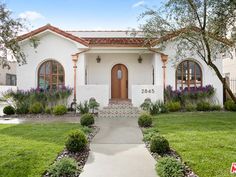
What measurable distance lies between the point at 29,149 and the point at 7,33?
12.1 ft

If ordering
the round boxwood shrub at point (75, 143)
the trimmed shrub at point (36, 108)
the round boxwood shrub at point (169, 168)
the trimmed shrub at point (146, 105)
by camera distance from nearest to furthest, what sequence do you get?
the round boxwood shrub at point (169, 168), the round boxwood shrub at point (75, 143), the trimmed shrub at point (146, 105), the trimmed shrub at point (36, 108)

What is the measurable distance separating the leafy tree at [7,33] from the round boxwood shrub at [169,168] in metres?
5.67

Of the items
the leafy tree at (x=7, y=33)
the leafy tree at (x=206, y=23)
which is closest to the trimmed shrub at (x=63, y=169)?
the leafy tree at (x=7, y=33)

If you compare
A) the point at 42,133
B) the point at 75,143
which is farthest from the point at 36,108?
the point at 75,143

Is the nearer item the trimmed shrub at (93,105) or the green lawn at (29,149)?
the green lawn at (29,149)

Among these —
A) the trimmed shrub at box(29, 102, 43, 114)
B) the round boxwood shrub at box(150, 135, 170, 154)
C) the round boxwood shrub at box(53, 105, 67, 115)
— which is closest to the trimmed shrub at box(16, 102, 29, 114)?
the trimmed shrub at box(29, 102, 43, 114)

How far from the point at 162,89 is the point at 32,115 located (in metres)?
9.14

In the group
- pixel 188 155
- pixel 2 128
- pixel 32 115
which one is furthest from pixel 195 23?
pixel 32 115

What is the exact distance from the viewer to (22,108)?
1742 cm

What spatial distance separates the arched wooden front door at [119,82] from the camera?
820 inches

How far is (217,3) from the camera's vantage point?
6.75m

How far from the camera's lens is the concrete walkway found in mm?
6293

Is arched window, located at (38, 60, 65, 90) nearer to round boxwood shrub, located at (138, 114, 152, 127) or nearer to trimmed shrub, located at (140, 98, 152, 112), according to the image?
trimmed shrub, located at (140, 98, 152, 112)

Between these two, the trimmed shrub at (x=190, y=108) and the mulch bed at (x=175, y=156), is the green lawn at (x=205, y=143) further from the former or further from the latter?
the trimmed shrub at (x=190, y=108)
